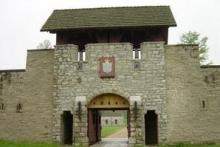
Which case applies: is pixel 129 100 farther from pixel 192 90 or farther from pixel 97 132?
pixel 97 132

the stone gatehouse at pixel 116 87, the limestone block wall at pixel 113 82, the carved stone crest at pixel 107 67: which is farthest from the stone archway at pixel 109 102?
the carved stone crest at pixel 107 67

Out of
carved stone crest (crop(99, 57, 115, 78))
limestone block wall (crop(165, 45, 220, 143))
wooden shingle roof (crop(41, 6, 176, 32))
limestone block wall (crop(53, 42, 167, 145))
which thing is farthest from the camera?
wooden shingle roof (crop(41, 6, 176, 32))

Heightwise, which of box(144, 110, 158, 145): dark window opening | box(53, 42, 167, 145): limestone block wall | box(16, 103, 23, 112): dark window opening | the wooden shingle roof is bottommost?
box(144, 110, 158, 145): dark window opening

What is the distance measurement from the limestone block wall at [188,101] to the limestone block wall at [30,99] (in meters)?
6.07

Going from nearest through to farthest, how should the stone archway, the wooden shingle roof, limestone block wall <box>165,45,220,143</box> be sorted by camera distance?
limestone block wall <box>165,45,220,143</box>
the stone archway
the wooden shingle roof

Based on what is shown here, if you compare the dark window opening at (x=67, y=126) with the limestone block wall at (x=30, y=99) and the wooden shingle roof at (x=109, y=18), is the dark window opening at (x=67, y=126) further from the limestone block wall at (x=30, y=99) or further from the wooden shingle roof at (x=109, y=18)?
the wooden shingle roof at (x=109, y=18)

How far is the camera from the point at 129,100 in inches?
782

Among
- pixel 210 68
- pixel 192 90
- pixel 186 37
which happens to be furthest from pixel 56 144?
pixel 186 37

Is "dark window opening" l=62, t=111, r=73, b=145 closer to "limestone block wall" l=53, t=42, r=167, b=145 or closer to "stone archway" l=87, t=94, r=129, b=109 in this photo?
"limestone block wall" l=53, t=42, r=167, b=145

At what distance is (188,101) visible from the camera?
20000mm

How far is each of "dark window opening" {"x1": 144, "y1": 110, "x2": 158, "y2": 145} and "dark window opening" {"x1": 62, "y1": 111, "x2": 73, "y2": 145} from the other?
4016 millimetres

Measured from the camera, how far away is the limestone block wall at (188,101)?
1977cm

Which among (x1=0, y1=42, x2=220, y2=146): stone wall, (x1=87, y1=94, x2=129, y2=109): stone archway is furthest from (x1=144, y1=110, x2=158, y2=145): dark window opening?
(x1=87, y1=94, x2=129, y2=109): stone archway

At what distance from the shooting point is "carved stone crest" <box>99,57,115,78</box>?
20.1 m
